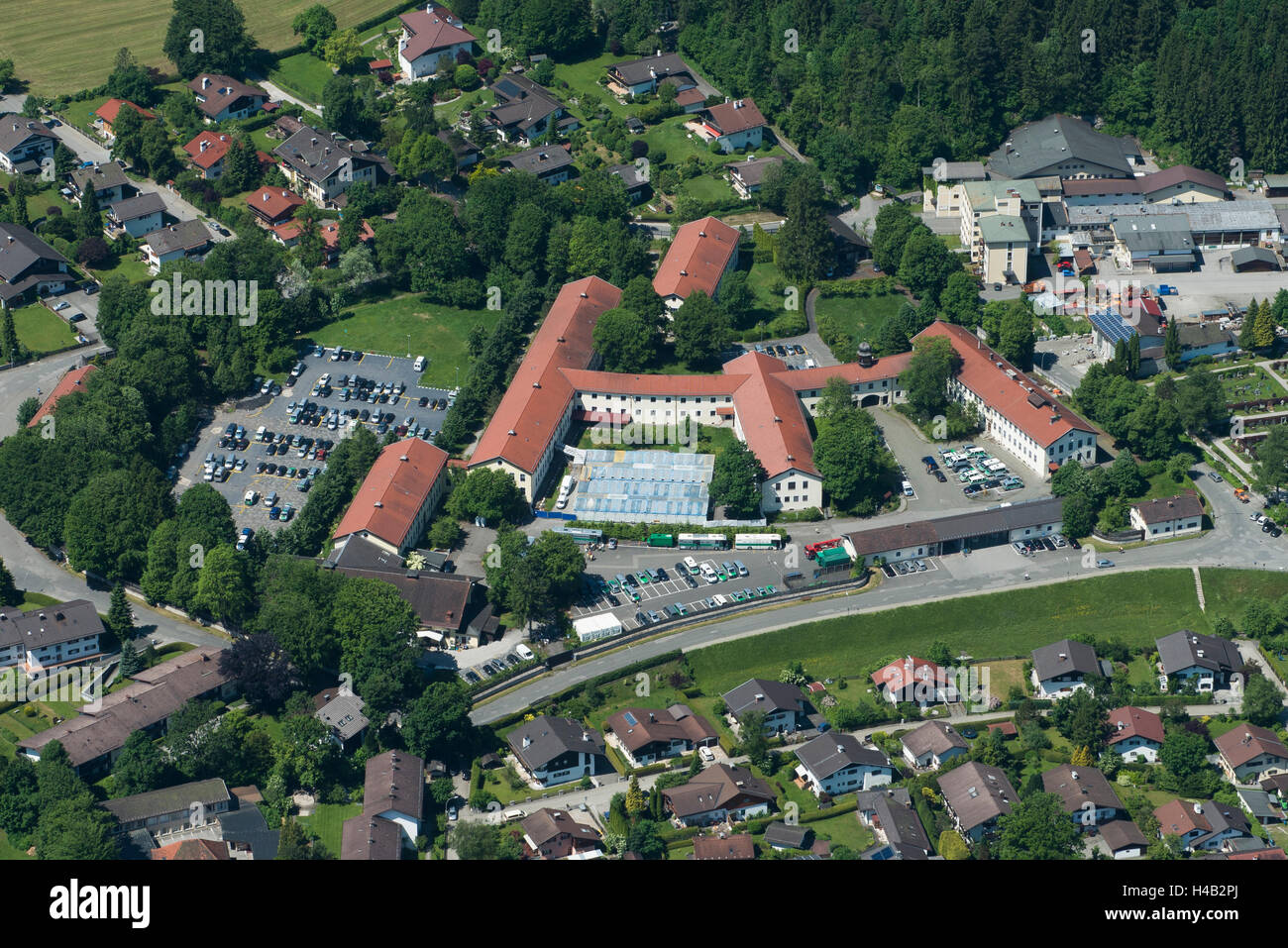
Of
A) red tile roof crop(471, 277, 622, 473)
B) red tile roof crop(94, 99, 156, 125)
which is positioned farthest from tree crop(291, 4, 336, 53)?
red tile roof crop(471, 277, 622, 473)

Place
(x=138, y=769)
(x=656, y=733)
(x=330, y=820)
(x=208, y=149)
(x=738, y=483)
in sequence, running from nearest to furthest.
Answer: (x=330, y=820) < (x=138, y=769) < (x=656, y=733) < (x=738, y=483) < (x=208, y=149)

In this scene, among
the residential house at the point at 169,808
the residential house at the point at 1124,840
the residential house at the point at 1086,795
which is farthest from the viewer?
the residential house at the point at 1086,795

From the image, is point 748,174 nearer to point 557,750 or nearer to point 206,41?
point 206,41

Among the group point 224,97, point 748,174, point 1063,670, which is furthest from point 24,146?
point 1063,670

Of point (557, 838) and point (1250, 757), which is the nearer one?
point (557, 838)

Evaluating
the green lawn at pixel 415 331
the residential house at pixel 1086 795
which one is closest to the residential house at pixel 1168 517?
the residential house at pixel 1086 795

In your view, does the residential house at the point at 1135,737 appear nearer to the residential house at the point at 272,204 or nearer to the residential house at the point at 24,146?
the residential house at the point at 272,204

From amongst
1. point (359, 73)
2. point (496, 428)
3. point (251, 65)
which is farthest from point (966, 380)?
point (251, 65)
